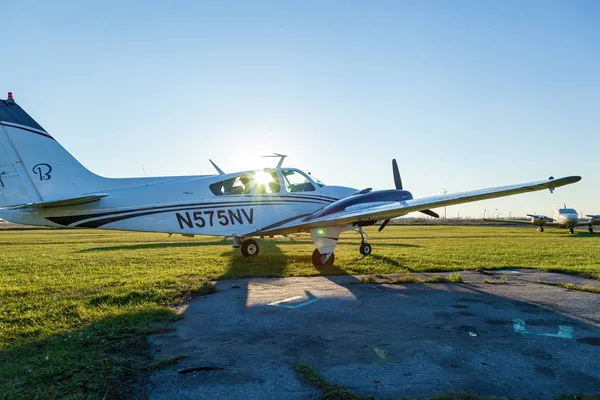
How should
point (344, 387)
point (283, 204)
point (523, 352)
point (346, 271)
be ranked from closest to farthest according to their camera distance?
point (344, 387) < point (523, 352) < point (346, 271) < point (283, 204)

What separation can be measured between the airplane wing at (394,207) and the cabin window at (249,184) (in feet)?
4.01

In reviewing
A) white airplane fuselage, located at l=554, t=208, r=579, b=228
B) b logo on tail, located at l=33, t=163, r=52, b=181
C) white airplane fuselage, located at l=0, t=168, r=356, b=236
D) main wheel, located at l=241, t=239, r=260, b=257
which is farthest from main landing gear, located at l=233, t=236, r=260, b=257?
white airplane fuselage, located at l=554, t=208, r=579, b=228

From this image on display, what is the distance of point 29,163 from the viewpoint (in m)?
10.2

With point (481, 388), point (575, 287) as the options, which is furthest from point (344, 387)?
point (575, 287)

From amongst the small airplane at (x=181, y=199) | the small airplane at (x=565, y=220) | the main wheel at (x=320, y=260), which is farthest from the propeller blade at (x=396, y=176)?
the small airplane at (x=565, y=220)

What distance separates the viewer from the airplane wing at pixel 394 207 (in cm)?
785

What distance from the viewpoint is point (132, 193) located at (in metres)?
11.1

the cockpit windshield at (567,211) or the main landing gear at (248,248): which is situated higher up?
the cockpit windshield at (567,211)

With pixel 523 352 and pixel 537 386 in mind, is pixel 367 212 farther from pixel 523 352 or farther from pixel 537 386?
pixel 537 386

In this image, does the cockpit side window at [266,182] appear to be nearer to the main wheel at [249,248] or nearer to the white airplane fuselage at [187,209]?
the white airplane fuselage at [187,209]

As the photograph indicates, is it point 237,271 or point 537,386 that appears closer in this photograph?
point 537,386

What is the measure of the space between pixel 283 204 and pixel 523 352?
9.09 metres

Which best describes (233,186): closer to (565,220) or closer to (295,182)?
(295,182)

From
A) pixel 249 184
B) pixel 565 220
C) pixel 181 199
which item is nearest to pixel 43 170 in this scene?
pixel 181 199
